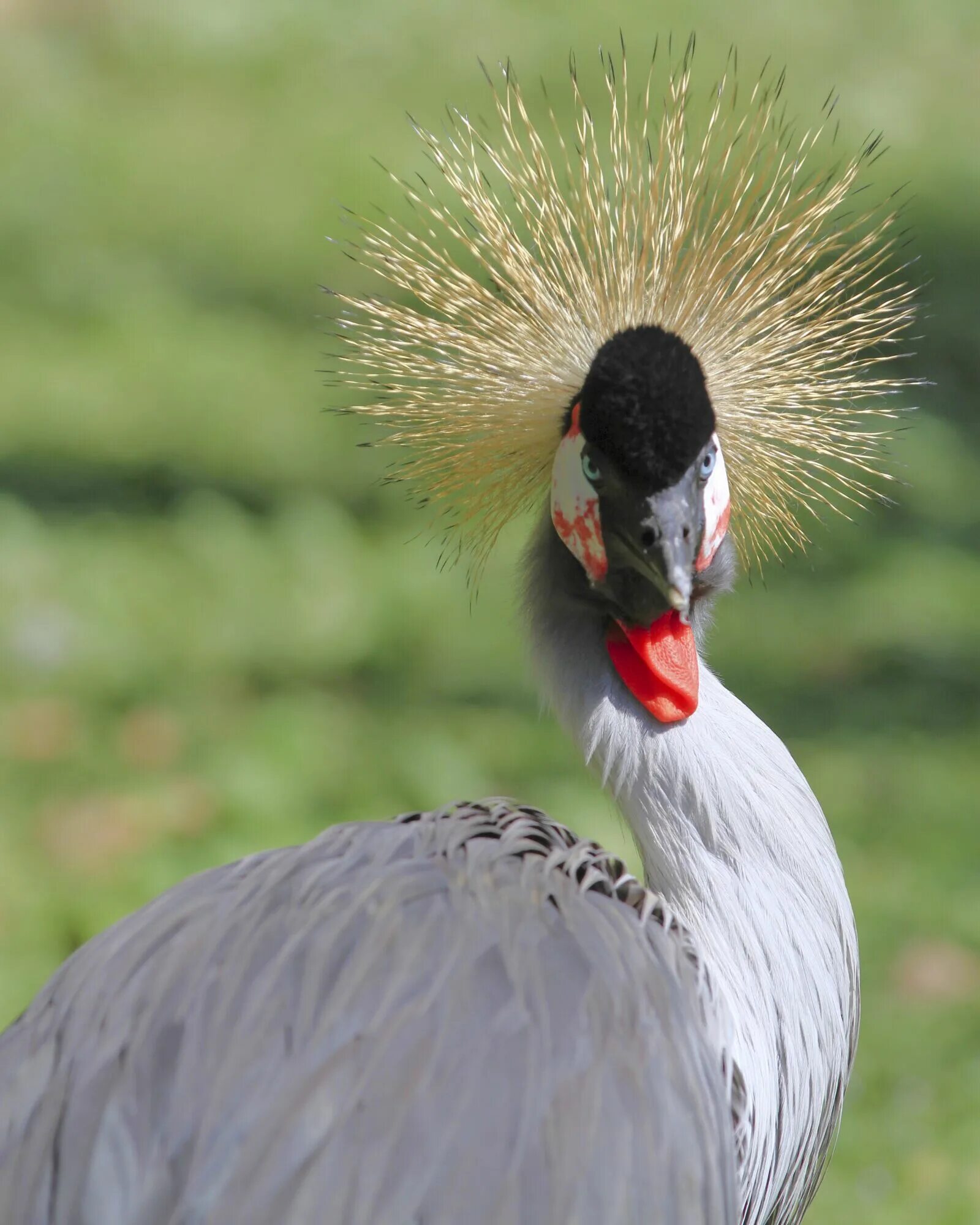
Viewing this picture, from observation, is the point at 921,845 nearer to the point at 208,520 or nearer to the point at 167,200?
the point at 208,520

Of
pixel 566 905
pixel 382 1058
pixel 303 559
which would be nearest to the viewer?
pixel 382 1058

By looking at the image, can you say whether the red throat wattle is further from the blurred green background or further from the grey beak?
the blurred green background

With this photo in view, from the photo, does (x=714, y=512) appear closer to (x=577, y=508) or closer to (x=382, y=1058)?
(x=577, y=508)

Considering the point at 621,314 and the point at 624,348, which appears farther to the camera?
the point at 621,314

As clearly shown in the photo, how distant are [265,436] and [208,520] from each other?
1.16 ft

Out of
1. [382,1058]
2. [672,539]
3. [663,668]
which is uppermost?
[672,539]

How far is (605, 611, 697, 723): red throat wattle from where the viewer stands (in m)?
1.27

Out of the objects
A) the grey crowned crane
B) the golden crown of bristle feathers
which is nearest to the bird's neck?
the grey crowned crane

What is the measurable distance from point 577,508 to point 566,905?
0.34 metres

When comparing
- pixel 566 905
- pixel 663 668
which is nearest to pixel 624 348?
pixel 663 668

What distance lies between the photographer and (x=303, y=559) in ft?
9.51

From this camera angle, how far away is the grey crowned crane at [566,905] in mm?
1041

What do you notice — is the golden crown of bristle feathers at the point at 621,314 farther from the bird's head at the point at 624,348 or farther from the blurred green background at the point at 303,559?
the blurred green background at the point at 303,559

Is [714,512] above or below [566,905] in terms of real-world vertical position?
above
